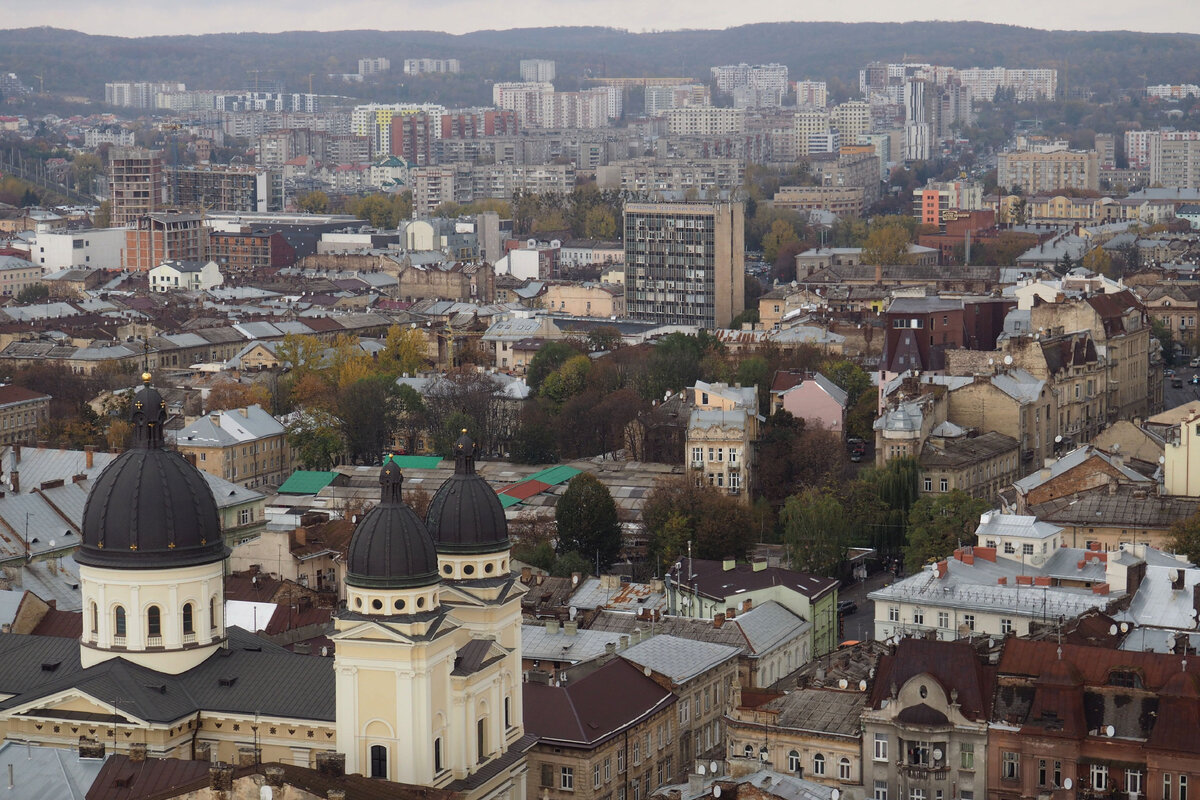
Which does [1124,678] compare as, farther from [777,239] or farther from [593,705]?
Answer: [777,239]

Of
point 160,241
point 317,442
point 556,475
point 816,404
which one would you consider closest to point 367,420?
point 317,442

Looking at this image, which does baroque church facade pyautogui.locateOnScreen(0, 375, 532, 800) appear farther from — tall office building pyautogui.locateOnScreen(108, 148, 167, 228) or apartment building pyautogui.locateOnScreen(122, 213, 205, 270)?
tall office building pyautogui.locateOnScreen(108, 148, 167, 228)

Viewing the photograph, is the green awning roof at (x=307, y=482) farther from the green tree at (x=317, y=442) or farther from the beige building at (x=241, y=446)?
the green tree at (x=317, y=442)

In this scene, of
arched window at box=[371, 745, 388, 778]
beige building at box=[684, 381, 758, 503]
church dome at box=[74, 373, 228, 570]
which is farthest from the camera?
beige building at box=[684, 381, 758, 503]

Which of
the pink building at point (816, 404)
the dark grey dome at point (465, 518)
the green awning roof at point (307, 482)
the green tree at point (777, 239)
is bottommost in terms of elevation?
the green awning roof at point (307, 482)

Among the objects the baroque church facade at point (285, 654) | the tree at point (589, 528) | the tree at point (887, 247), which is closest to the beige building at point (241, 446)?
the tree at point (589, 528)

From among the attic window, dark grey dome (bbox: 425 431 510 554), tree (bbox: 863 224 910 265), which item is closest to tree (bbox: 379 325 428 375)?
tree (bbox: 863 224 910 265)
